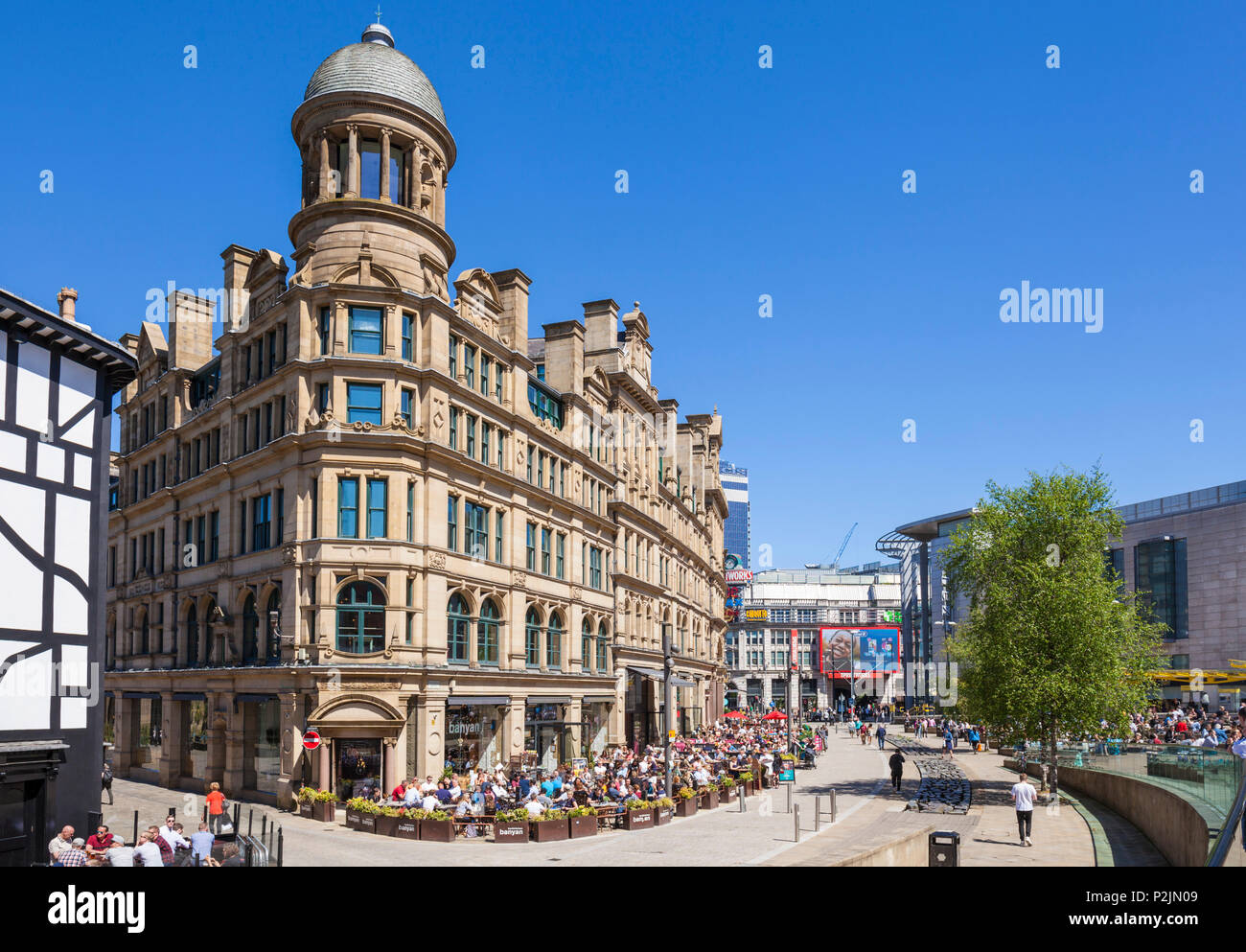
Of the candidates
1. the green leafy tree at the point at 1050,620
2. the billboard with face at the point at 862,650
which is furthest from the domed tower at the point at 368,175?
the billboard with face at the point at 862,650

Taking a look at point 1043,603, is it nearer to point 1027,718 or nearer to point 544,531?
point 1027,718

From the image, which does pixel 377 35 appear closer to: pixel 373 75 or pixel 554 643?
pixel 373 75

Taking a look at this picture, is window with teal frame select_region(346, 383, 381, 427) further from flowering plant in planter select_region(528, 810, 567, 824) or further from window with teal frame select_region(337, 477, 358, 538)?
flowering plant in planter select_region(528, 810, 567, 824)

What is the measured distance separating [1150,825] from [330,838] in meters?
22.6

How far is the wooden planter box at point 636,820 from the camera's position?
2852 cm

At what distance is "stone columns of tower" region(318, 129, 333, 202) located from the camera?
3722cm

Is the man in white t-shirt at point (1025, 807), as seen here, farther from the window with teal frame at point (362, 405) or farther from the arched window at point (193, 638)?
the arched window at point (193, 638)

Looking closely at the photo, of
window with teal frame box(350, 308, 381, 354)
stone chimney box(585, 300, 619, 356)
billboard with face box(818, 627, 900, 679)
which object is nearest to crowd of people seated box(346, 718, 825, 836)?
window with teal frame box(350, 308, 381, 354)

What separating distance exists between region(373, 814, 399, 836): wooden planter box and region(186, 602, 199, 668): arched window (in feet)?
56.0

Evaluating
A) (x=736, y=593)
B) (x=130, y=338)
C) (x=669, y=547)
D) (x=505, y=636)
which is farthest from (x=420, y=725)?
Answer: (x=736, y=593)

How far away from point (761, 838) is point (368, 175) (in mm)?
26293

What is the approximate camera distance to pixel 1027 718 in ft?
124
